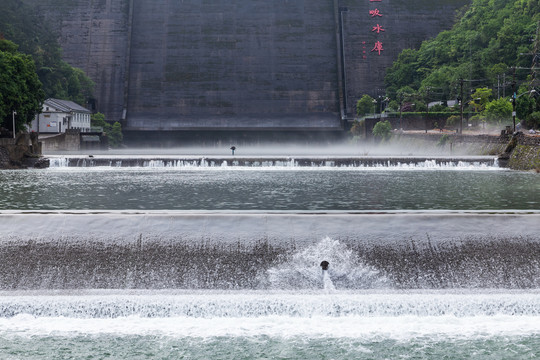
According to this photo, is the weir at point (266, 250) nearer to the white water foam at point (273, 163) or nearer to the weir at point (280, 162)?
the white water foam at point (273, 163)

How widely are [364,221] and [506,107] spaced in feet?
154

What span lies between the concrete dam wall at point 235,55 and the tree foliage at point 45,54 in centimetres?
418

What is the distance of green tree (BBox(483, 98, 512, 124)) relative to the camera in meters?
57.2

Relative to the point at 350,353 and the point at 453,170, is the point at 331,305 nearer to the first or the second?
the point at 350,353

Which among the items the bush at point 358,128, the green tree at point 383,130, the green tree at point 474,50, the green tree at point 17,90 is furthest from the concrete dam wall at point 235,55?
the green tree at point 17,90

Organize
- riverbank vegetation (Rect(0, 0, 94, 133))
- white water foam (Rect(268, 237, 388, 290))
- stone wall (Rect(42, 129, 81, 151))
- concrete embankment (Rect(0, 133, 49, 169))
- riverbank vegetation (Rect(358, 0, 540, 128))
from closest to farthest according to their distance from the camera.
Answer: white water foam (Rect(268, 237, 388, 290))
concrete embankment (Rect(0, 133, 49, 169))
stone wall (Rect(42, 129, 81, 151))
riverbank vegetation (Rect(358, 0, 540, 128))
riverbank vegetation (Rect(0, 0, 94, 133))

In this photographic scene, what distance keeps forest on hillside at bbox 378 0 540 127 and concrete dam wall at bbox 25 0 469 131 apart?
4885 mm

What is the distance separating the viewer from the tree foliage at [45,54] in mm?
75250

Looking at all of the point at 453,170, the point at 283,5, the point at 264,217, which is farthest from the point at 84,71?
the point at 264,217

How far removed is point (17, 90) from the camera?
1849 inches

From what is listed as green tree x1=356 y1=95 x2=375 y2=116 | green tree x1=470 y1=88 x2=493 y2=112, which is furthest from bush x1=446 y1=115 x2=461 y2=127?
green tree x1=356 y1=95 x2=375 y2=116

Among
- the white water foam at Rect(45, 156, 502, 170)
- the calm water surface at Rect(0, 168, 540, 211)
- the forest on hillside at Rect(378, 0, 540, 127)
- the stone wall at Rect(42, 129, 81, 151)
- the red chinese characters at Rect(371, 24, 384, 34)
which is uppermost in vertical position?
the red chinese characters at Rect(371, 24, 384, 34)

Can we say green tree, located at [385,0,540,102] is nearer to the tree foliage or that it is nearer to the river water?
the tree foliage

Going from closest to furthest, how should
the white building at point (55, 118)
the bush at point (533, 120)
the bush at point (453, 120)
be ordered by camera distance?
the bush at point (533, 120), the bush at point (453, 120), the white building at point (55, 118)
